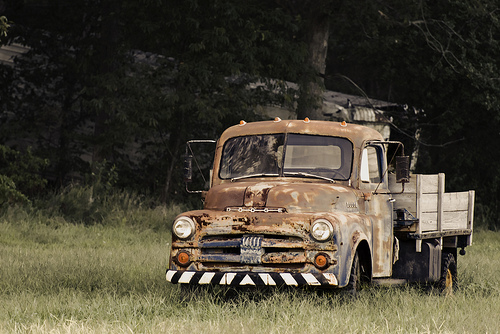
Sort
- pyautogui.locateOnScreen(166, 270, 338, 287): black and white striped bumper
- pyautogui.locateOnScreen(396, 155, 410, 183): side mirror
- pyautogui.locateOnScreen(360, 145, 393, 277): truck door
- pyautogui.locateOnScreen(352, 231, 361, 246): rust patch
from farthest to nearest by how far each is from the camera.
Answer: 1. pyautogui.locateOnScreen(360, 145, 393, 277): truck door
2. pyautogui.locateOnScreen(396, 155, 410, 183): side mirror
3. pyautogui.locateOnScreen(352, 231, 361, 246): rust patch
4. pyautogui.locateOnScreen(166, 270, 338, 287): black and white striped bumper

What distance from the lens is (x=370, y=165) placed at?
1033 centimetres

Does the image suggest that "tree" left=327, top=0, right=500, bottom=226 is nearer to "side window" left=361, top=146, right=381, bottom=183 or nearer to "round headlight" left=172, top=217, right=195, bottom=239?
"side window" left=361, top=146, right=381, bottom=183

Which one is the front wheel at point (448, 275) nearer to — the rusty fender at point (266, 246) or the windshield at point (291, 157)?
the windshield at point (291, 157)

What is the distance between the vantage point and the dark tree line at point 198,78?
22.0 metres

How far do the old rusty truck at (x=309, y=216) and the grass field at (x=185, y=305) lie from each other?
0.33 meters

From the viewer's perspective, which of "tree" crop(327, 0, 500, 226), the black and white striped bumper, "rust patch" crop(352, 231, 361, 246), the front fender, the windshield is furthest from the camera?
"tree" crop(327, 0, 500, 226)

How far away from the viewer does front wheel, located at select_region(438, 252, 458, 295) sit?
1164 centimetres

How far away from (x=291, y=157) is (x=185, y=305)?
2165mm

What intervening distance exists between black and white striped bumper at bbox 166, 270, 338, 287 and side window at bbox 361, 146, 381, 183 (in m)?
1.82

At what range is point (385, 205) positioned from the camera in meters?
10.5

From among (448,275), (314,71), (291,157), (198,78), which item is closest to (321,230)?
(291,157)

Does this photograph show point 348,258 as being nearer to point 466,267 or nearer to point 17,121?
point 466,267

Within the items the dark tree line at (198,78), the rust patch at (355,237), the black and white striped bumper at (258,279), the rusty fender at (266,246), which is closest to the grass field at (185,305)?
the black and white striped bumper at (258,279)

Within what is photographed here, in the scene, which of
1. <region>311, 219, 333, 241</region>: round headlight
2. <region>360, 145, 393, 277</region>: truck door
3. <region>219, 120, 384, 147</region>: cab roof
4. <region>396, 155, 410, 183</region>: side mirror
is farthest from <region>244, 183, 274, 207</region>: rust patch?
<region>396, 155, 410, 183</region>: side mirror
